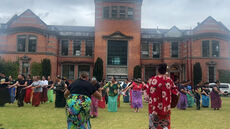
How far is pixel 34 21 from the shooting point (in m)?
30.5

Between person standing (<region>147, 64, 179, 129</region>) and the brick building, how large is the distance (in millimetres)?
25040

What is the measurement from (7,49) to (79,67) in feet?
34.3

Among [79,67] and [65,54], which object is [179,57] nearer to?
[79,67]

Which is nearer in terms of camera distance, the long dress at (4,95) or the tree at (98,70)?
the long dress at (4,95)

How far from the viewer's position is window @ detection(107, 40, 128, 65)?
32.0 metres

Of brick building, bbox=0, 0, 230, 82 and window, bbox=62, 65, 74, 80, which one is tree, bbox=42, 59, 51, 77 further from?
window, bbox=62, 65, 74, 80

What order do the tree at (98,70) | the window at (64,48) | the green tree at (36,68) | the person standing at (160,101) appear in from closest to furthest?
the person standing at (160,101) < the green tree at (36,68) < the tree at (98,70) < the window at (64,48)

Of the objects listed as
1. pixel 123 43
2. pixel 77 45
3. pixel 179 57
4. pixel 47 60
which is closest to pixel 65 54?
pixel 77 45

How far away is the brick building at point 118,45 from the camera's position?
3055 centimetres

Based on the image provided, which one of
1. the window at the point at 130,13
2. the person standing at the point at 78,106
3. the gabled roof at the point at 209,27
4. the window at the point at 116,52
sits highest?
the window at the point at 130,13

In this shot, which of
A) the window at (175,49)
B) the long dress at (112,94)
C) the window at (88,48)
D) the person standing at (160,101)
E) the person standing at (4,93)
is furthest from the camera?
the window at (88,48)

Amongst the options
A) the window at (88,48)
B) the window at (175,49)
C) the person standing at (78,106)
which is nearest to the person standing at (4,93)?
the person standing at (78,106)

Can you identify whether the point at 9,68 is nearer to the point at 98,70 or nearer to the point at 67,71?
the point at 67,71

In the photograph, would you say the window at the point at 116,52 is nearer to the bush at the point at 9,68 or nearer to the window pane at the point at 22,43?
the window pane at the point at 22,43
